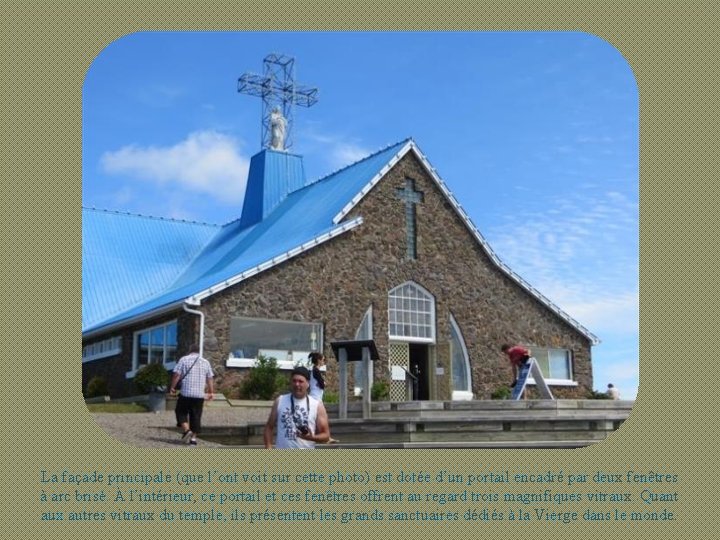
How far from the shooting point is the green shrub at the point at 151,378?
850 inches

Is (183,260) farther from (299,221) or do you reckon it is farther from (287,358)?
(287,358)

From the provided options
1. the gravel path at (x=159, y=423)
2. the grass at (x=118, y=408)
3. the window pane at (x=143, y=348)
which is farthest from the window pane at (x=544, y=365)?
the grass at (x=118, y=408)

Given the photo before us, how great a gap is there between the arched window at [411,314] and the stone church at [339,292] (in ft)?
0.14

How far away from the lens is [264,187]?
30.8 meters

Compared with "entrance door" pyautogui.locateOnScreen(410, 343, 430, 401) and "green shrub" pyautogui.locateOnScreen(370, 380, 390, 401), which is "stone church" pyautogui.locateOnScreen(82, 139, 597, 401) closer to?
"entrance door" pyautogui.locateOnScreen(410, 343, 430, 401)

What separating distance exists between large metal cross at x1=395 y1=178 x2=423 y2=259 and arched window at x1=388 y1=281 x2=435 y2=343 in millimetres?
1058

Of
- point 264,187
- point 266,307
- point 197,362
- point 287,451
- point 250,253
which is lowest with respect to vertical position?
point 287,451

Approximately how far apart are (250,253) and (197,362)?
13.7m

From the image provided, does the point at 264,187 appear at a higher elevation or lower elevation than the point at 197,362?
higher

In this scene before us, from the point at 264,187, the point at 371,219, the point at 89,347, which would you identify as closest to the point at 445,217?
the point at 371,219

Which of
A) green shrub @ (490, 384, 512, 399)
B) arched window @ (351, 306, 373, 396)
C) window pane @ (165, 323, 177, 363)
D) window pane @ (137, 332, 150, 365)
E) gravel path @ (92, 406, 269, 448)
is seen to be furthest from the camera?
green shrub @ (490, 384, 512, 399)

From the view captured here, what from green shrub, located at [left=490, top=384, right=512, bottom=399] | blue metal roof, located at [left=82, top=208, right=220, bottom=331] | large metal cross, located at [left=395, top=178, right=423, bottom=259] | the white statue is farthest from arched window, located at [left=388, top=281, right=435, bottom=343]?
the white statue

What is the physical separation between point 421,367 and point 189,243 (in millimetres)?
9881

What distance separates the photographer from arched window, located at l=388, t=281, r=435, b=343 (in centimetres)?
2577
